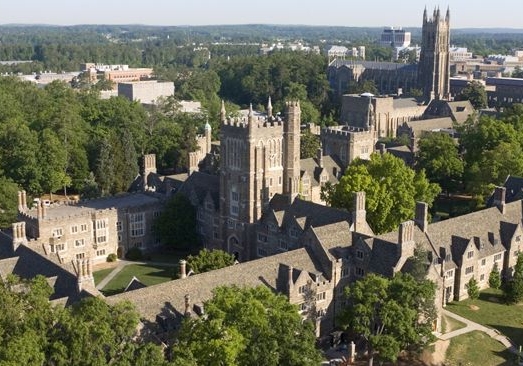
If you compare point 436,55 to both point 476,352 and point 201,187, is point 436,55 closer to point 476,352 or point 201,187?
point 201,187

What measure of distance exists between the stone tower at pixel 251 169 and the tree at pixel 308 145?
30031mm

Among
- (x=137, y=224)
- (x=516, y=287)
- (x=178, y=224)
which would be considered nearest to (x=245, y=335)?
(x=516, y=287)

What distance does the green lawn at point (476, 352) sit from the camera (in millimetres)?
55375

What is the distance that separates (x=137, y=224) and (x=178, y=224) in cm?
552

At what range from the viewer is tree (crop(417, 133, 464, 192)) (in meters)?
99.1

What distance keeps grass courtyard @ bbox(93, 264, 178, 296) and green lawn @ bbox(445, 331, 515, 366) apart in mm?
29923

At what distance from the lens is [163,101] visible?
143000 millimetres

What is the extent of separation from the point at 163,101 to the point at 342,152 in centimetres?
5567

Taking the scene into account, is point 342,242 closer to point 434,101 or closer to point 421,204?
point 421,204

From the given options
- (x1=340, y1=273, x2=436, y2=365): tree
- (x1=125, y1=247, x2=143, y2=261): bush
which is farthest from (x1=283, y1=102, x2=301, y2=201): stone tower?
(x1=340, y1=273, x2=436, y2=365): tree

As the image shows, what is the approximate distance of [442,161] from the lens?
9912cm

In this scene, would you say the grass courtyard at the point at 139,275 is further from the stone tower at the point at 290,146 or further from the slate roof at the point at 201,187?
the stone tower at the point at 290,146

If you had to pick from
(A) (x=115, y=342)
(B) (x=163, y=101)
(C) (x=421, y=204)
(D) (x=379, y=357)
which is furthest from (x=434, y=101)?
(A) (x=115, y=342)

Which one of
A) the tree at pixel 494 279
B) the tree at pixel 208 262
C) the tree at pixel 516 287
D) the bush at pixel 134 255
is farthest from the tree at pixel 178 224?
the tree at pixel 516 287
